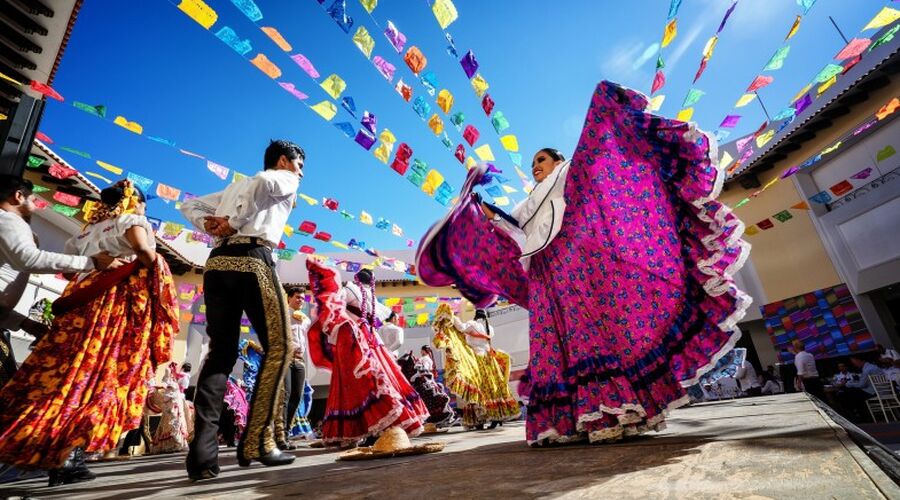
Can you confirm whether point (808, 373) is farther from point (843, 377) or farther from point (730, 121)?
point (730, 121)

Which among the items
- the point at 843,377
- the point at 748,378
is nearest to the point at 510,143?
the point at 843,377

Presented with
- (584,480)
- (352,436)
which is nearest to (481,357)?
(352,436)

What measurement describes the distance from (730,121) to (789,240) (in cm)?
1008

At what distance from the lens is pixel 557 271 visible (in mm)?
2463

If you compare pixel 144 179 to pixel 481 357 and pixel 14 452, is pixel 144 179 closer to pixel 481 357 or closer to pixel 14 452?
pixel 14 452

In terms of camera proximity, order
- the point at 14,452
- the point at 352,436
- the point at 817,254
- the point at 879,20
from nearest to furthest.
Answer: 1. the point at 14,452
2. the point at 352,436
3. the point at 879,20
4. the point at 817,254

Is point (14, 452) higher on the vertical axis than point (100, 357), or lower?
lower

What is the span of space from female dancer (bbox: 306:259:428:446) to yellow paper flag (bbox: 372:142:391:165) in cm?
187

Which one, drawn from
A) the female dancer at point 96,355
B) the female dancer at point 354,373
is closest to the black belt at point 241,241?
the female dancer at point 96,355

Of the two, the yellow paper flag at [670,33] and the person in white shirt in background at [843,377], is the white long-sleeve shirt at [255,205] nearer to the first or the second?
the yellow paper flag at [670,33]

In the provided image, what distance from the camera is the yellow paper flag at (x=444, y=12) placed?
4027mm

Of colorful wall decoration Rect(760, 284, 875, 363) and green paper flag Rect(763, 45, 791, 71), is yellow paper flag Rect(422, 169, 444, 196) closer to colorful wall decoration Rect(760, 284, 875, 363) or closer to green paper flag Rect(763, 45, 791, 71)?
green paper flag Rect(763, 45, 791, 71)

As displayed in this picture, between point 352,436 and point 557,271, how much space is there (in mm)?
1979

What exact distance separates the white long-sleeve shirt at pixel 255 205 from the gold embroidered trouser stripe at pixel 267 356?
176mm
